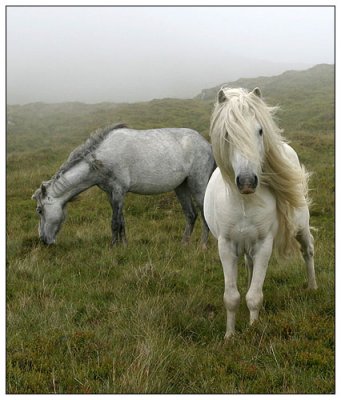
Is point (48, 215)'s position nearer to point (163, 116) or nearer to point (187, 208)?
point (187, 208)

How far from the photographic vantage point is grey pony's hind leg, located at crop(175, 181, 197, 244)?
364 inches

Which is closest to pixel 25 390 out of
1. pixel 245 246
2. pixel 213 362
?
pixel 213 362

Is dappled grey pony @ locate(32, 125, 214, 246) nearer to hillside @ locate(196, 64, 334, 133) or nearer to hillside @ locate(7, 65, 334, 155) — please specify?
hillside @ locate(196, 64, 334, 133)

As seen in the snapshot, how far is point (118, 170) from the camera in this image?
861 centimetres

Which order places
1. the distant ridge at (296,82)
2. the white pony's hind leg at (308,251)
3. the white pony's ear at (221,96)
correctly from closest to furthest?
the white pony's ear at (221,96) → the white pony's hind leg at (308,251) → the distant ridge at (296,82)

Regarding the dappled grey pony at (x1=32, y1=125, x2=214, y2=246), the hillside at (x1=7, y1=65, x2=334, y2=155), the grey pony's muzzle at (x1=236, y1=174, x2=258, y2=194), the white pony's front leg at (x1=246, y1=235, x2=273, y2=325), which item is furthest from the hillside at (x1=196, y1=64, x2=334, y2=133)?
the grey pony's muzzle at (x1=236, y1=174, x2=258, y2=194)

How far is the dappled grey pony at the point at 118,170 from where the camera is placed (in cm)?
860

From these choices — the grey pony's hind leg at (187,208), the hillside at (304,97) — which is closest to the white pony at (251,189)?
the grey pony's hind leg at (187,208)

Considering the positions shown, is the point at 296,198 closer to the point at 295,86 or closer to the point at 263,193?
the point at 263,193

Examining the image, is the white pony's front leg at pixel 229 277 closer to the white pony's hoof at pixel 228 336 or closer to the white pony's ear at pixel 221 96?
the white pony's hoof at pixel 228 336

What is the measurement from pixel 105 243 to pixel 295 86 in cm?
4463

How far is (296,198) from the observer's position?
4.57 meters

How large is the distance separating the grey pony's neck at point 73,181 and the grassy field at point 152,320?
1.06m

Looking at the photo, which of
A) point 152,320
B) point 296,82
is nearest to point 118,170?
point 152,320
